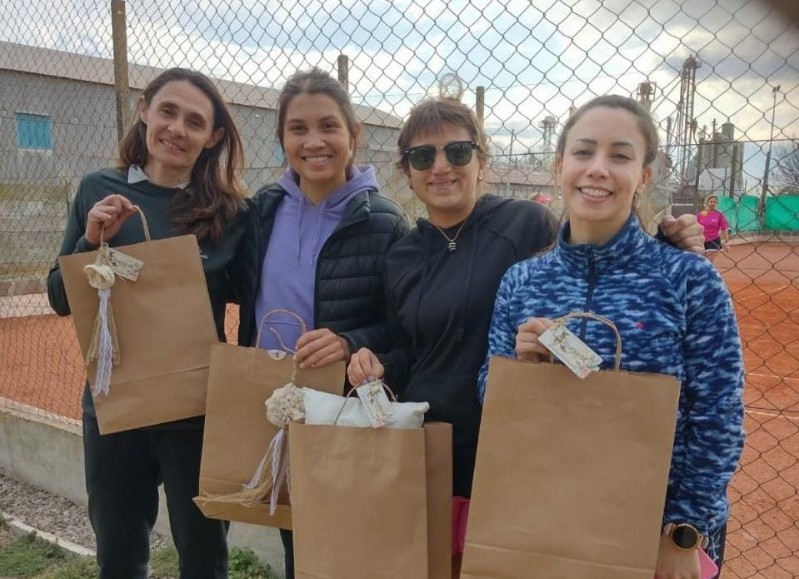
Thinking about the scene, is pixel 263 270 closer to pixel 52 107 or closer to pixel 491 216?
pixel 491 216

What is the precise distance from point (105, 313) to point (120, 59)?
6.68 feet

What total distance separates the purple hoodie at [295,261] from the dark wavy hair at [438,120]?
0.25 metres

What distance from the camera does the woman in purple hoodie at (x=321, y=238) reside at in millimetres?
1906

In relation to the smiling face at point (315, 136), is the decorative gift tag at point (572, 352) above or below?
below

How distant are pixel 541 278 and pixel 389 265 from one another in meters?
0.48

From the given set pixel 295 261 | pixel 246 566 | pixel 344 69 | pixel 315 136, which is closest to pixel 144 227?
pixel 295 261

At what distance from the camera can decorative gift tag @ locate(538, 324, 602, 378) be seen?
1.29 m

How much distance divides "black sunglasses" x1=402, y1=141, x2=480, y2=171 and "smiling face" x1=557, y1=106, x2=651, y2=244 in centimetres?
32

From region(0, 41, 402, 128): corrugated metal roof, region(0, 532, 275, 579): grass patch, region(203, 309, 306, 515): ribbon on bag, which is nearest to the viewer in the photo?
region(203, 309, 306, 515): ribbon on bag

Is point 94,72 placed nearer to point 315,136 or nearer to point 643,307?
point 315,136

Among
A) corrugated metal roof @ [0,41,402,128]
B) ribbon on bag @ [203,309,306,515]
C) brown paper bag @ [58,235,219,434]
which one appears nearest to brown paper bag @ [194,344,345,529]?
ribbon on bag @ [203,309,306,515]

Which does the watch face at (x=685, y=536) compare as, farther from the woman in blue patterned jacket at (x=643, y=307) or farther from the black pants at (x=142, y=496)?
the black pants at (x=142, y=496)

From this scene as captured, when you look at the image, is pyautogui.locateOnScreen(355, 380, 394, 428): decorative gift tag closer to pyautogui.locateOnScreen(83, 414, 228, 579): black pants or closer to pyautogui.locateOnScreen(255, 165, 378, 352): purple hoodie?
pyautogui.locateOnScreen(255, 165, 378, 352): purple hoodie

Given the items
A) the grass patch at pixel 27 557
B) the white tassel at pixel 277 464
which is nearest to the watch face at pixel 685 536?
the white tassel at pixel 277 464
